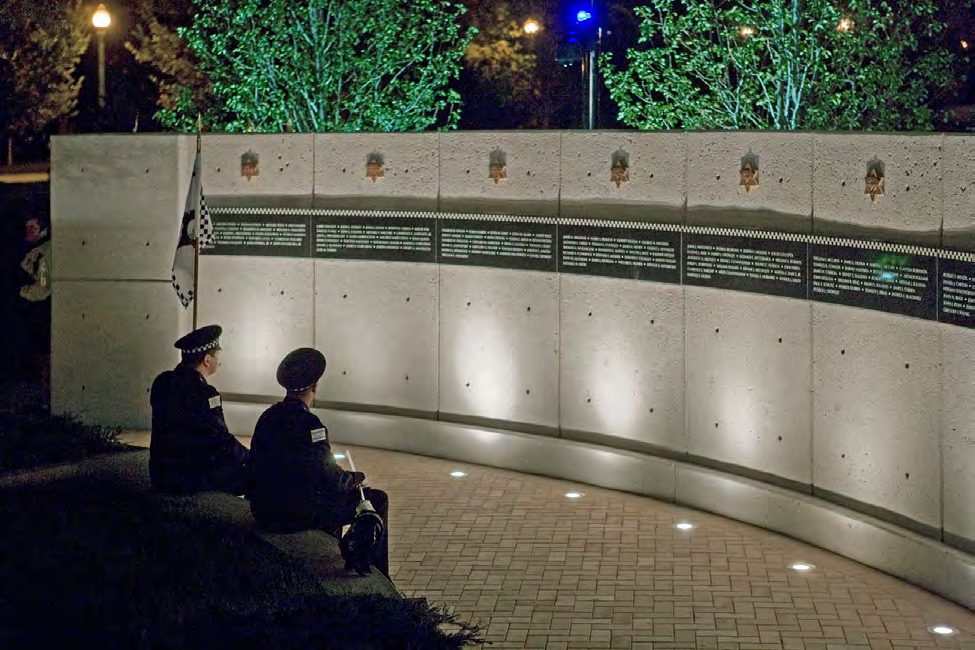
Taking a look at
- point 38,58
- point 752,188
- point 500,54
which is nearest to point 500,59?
point 500,54

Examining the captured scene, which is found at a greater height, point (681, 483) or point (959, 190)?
point (959, 190)

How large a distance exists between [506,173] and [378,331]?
2.02 metres

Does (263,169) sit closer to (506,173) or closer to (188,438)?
(506,173)

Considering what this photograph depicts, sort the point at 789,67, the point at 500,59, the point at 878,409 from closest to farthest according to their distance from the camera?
the point at 878,409 < the point at 789,67 < the point at 500,59

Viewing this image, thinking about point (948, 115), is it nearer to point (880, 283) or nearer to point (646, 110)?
point (646, 110)

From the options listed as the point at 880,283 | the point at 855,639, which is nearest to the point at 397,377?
the point at 880,283

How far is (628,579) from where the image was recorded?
10133 millimetres

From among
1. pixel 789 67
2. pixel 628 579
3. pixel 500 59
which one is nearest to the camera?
pixel 628 579

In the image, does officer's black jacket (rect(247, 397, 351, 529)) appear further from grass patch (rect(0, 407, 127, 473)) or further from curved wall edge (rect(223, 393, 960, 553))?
curved wall edge (rect(223, 393, 960, 553))

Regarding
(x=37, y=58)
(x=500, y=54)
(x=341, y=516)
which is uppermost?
(x=500, y=54)

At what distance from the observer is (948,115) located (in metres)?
20.4

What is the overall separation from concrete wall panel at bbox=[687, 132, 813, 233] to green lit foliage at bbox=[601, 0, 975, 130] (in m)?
5.76

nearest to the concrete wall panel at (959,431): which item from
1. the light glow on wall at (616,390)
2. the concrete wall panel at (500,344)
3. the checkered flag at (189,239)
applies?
the light glow on wall at (616,390)

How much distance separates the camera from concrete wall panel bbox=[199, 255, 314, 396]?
47.9 ft
